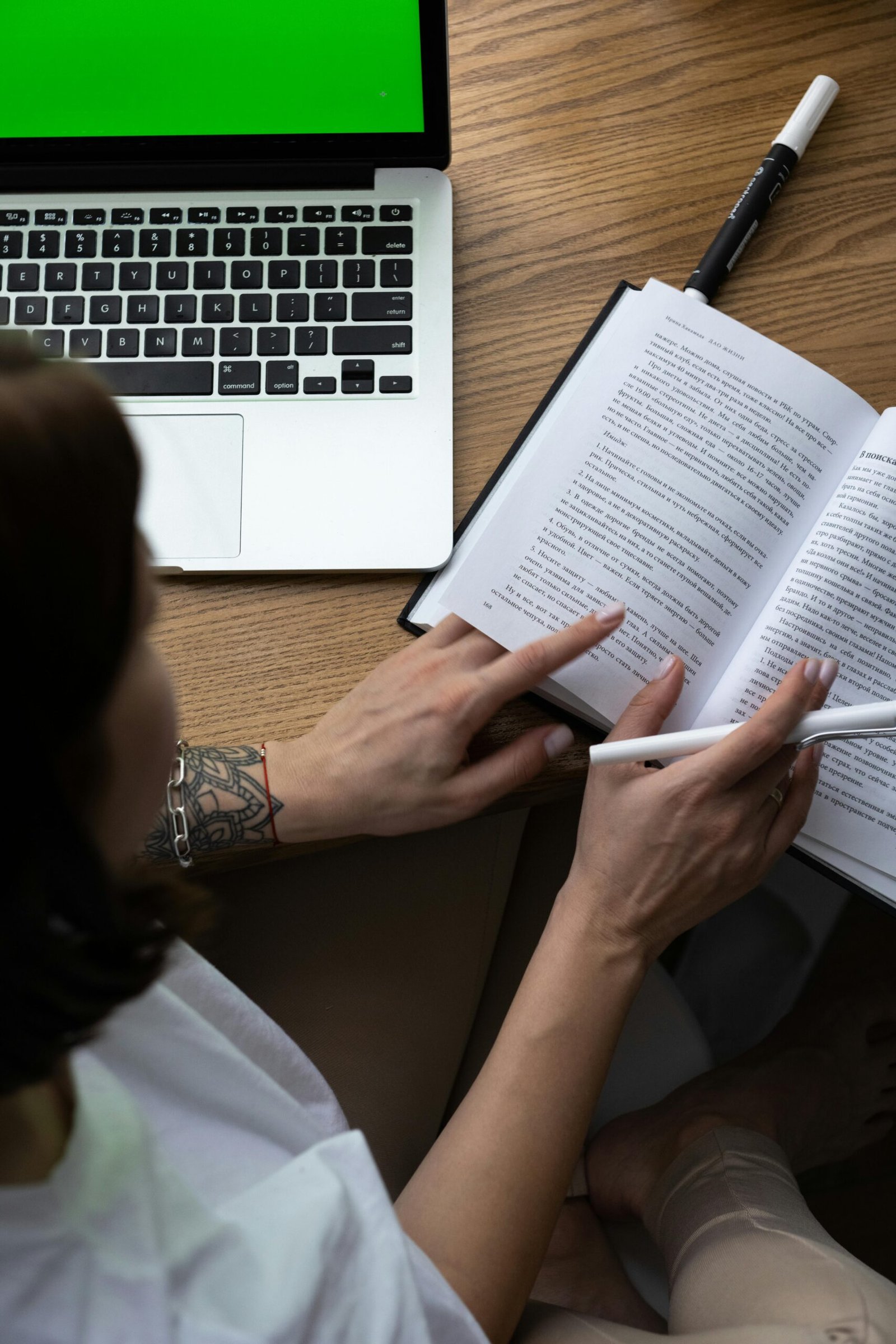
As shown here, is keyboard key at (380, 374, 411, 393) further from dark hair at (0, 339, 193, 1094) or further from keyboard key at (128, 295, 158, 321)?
dark hair at (0, 339, 193, 1094)

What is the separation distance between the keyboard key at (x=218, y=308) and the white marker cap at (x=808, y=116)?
0.38 meters

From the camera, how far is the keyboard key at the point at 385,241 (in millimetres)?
644

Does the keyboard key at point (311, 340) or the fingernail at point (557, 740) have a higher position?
the keyboard key at point (311, 340)

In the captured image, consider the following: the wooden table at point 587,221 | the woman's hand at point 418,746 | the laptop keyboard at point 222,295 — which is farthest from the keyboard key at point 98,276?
the woman's hand at point 418,746

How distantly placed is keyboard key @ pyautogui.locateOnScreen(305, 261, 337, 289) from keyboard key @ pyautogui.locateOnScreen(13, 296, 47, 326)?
0.55ft

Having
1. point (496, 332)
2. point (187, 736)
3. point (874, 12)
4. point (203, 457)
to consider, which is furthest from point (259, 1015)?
point (874, 12)

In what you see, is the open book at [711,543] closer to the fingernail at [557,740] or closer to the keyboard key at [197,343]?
the fingernail at [557,740]

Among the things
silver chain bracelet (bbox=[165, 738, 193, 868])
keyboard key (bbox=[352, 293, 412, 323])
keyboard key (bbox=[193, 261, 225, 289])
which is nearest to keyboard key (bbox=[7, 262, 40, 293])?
keyboard key (bbox=[193, 261, 225, 289])

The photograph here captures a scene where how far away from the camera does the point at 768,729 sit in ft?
1.72

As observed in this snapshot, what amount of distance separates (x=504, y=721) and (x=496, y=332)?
26 centimetres

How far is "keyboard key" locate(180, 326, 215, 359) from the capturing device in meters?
0.63

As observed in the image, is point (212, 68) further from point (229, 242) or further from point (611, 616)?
point (611, 616)

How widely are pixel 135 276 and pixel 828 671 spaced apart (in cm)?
49

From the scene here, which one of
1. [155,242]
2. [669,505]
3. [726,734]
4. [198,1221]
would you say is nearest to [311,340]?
[155,242]
